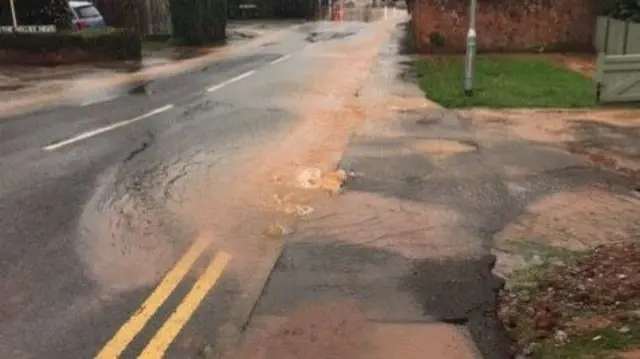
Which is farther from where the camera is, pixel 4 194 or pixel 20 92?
pixel 20 92

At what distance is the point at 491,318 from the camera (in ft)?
16.6

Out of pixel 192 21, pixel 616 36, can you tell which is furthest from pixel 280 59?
pixel 616 36

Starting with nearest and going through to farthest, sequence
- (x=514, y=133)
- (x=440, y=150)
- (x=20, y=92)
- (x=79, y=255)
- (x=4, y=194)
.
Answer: (x=79, y=255) → (x=4, y=194) → (x=440, y=150) → (x=514, y=133) → (x=20, y=92)

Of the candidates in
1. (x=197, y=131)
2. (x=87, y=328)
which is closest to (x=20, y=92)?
(x=197, y=131)

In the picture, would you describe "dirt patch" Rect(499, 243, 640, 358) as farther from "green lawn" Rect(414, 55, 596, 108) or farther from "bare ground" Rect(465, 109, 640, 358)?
"green lawn" Rect(414, 55, 596, 108)

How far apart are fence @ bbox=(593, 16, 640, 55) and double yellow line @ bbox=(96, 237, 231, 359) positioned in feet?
58.5

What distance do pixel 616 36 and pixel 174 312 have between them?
2075cm

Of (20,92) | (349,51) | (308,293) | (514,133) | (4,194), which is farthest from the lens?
(349,51)

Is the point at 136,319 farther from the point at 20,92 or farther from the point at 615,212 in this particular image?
the point at 20,92

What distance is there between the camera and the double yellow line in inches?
181

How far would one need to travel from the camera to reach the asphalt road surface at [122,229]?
4906 millimetres

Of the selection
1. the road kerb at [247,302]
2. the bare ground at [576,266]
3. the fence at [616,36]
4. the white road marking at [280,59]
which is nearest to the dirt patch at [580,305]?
the bare ground at [576,266]

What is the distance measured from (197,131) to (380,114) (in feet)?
11.3

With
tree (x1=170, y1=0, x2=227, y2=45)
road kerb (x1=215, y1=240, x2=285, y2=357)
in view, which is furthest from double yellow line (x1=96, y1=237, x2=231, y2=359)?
tree (x1=170, y1=0, x2=227, y2=45)
